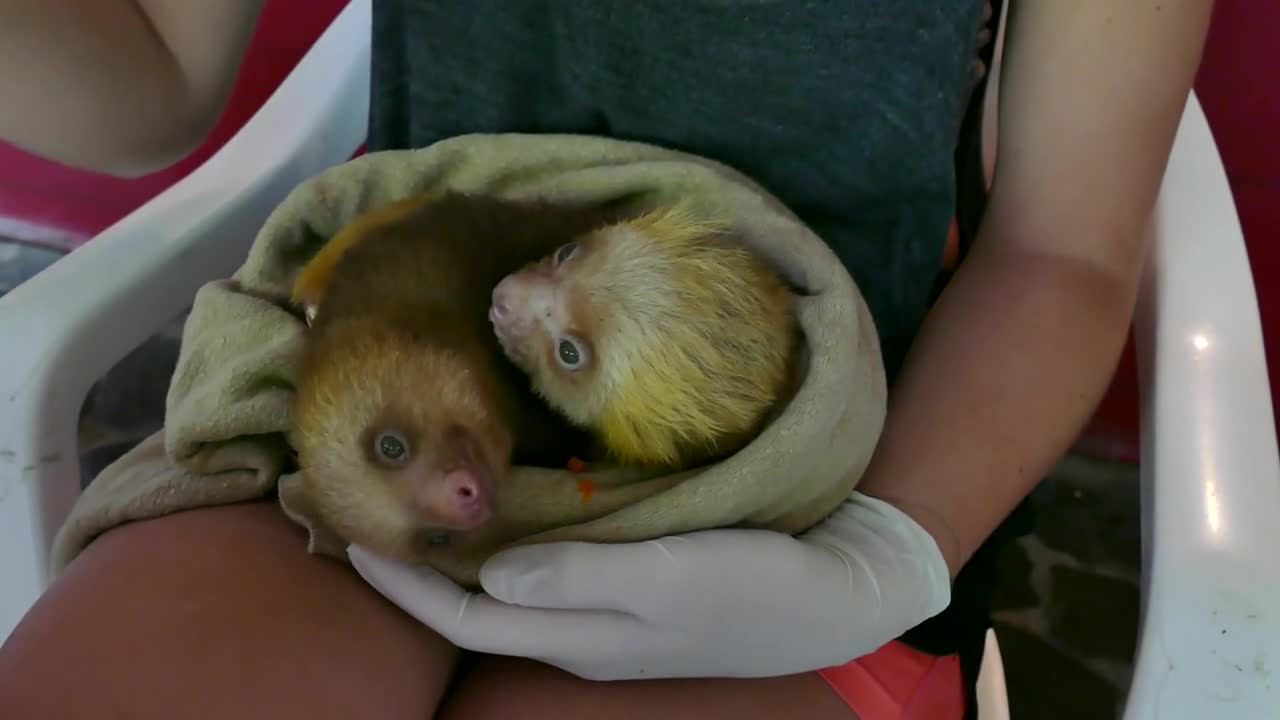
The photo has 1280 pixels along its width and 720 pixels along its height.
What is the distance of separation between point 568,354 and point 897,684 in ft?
0.93

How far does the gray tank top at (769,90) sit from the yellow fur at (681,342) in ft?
0.47

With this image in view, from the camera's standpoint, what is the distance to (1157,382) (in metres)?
0.67

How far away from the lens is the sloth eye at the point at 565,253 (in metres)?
0.59

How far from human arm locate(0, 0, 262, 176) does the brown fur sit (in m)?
0.26

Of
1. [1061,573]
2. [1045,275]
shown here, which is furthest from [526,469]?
[1061,573]

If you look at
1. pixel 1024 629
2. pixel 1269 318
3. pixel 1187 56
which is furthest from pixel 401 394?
pixel 1269 318

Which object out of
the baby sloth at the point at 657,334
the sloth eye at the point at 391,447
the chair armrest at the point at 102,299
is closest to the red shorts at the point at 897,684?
the baby sloth at the point at 657,334

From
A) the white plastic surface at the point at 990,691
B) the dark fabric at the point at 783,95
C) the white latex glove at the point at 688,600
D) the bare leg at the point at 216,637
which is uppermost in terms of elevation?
the dark fabric at the point at 783,95

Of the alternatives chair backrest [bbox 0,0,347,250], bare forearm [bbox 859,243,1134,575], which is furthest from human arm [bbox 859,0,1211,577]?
chair backrest [bbox 0,0,347,250]

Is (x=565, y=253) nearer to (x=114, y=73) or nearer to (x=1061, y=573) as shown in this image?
(x=114, y=73)

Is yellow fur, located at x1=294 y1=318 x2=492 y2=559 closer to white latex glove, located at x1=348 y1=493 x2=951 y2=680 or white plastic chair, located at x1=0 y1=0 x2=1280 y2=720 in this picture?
white latex glove, located at x1=348 y1=493 x2=951 y2=680

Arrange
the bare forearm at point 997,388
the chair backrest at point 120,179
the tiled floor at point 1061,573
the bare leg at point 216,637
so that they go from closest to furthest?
the bare leg at point 216,637
the bare forearm at point 997,388
the tiled floor at point 1061,573
the chair backrest at point 120,179

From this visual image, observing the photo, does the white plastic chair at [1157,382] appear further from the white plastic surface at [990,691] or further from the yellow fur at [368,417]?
the yellow fur at [368,417]

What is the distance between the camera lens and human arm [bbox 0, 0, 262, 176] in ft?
2.39
